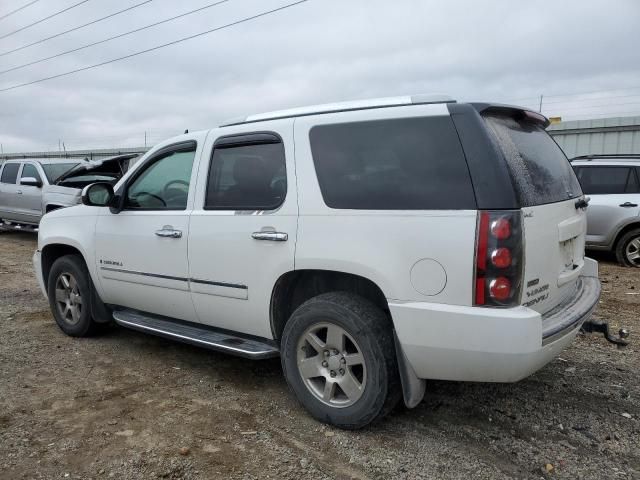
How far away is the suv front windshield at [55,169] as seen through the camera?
11703mm

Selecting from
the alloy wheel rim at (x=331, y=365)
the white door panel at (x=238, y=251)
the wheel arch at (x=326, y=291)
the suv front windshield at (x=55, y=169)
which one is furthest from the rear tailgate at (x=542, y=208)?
the suv front windshield at (x=55, y=169)

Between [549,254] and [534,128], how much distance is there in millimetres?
965

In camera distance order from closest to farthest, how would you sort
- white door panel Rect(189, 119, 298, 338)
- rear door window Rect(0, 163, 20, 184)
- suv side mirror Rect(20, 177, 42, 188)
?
white door panel Rect(189, 119, 298, 338), suv side mirror Rect(20, 177, 42, 188), rear door window Rect(0, 163, 20, 184)

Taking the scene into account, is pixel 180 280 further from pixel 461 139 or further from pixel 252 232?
pixel 461 139

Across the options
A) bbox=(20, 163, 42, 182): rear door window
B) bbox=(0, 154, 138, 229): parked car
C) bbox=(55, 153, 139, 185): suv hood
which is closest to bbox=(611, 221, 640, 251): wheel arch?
bbox=(55, 153, 139, 185): suv hood

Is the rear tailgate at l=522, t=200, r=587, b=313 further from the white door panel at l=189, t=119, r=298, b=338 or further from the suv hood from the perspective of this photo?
the suv hood

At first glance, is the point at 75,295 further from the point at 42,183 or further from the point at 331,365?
the point at 42,183

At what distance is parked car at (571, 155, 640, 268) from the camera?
8.41 meters

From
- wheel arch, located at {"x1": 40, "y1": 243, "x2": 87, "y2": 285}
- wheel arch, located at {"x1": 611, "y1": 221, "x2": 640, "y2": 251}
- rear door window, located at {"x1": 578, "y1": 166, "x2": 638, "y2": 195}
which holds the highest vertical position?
rear door window, located at {"x1": 578, "y1": 166, "x2": 638, "y2": 195}

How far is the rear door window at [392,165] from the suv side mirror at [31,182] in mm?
10209

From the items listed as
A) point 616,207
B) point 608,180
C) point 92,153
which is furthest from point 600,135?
point 92,153

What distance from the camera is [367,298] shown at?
330 centimetres

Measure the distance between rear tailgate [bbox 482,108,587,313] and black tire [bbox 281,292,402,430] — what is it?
0.80 metres

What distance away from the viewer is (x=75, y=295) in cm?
494
